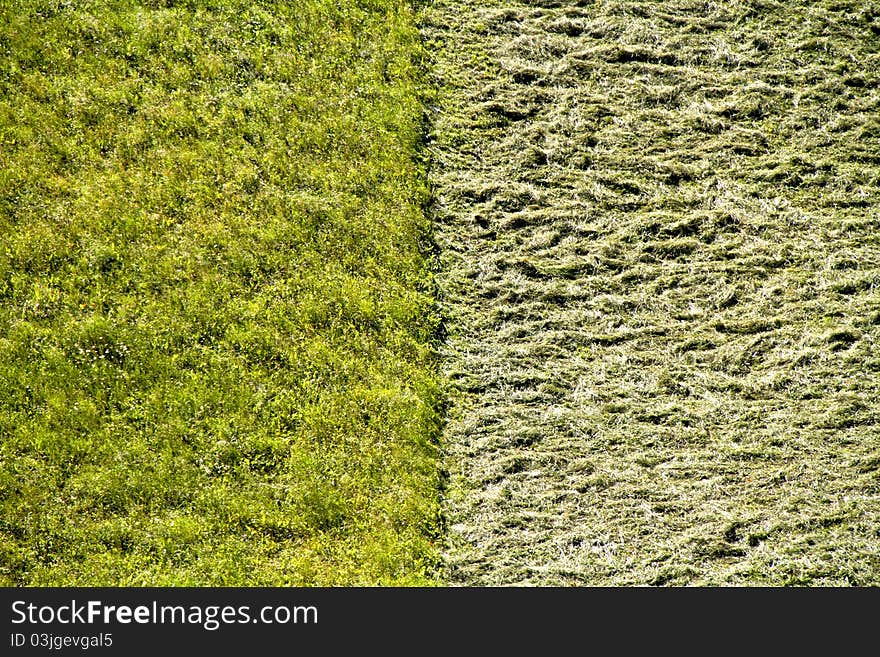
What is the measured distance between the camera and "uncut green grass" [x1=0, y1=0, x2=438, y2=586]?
14.4ft

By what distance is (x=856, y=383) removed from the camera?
4.81m

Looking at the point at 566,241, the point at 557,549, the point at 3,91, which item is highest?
the point at 3,91

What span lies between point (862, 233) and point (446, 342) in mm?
2838

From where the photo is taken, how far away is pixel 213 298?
190 inches

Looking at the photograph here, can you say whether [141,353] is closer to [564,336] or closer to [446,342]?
[446,342]

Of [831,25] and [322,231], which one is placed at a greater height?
[831,25]

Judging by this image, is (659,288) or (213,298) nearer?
(213,298)

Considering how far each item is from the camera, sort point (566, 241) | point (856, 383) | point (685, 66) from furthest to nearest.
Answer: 1. point (685, 66)
2. point (566, 241)
3. point (856, 383)

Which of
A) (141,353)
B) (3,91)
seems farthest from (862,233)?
(3,91)

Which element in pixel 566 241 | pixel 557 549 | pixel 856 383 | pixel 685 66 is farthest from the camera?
pixel 685 66

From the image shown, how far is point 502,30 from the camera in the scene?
229 inches

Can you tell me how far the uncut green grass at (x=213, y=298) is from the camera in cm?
440

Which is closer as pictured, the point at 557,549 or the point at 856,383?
the point at 557,549

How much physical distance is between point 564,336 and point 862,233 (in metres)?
2.14
